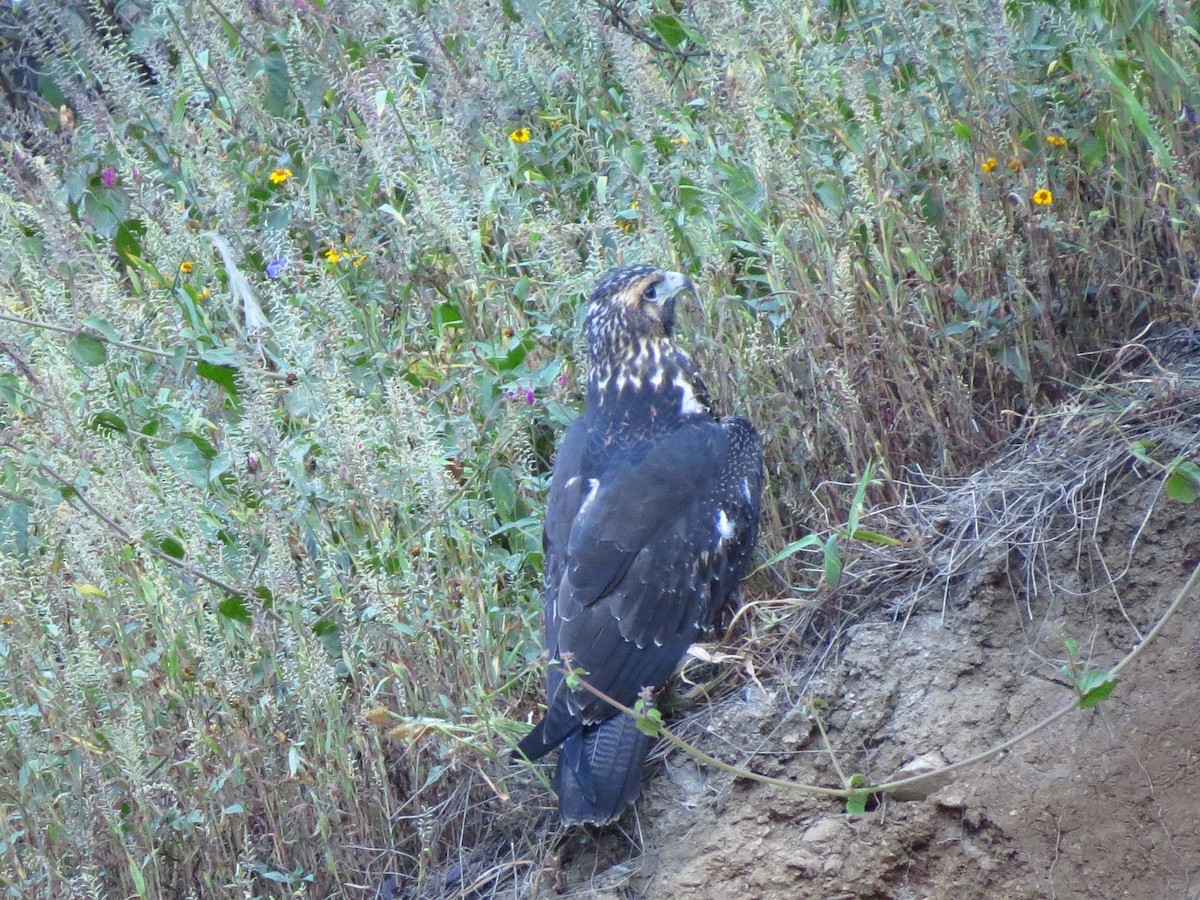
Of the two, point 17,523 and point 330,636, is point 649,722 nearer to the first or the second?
point 330,636

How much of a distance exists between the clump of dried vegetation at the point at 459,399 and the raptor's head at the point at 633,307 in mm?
149

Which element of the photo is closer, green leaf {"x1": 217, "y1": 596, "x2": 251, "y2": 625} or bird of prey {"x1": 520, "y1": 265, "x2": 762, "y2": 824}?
bird of prey {"x1": 520, "y1": 265, "x2": 762, "y2": 824}

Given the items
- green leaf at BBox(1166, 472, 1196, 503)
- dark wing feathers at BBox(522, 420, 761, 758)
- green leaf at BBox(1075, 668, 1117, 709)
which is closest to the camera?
green leaf at BBox(1075, 668, 1117, 709)

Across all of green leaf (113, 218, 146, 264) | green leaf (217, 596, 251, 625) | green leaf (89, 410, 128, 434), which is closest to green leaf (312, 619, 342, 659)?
green leaf (217, 596, 251, 625)

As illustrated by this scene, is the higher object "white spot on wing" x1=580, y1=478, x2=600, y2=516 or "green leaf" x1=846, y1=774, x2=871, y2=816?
"white spot on wing" x1=580, y1=478, x2=600, y2=516

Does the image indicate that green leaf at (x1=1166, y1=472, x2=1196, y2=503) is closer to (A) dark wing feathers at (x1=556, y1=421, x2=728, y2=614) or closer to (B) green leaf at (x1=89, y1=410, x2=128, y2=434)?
(A) dark wing feathers at (x1=556, y1=421, x2=728, y2=614)

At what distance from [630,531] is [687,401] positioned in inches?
22.3

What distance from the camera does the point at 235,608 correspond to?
388cm

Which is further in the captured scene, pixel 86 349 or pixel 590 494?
pixel 86 349

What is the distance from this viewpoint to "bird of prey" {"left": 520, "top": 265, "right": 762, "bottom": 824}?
3.59 m

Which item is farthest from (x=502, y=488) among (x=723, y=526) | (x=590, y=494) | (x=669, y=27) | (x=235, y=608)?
(x=669, y=27)

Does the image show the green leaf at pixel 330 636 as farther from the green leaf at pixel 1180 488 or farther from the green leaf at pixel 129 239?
the green leaf at pixel 1180 488

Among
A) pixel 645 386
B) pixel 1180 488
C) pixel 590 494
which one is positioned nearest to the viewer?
pixel 1180 488

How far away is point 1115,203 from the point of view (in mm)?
4074
